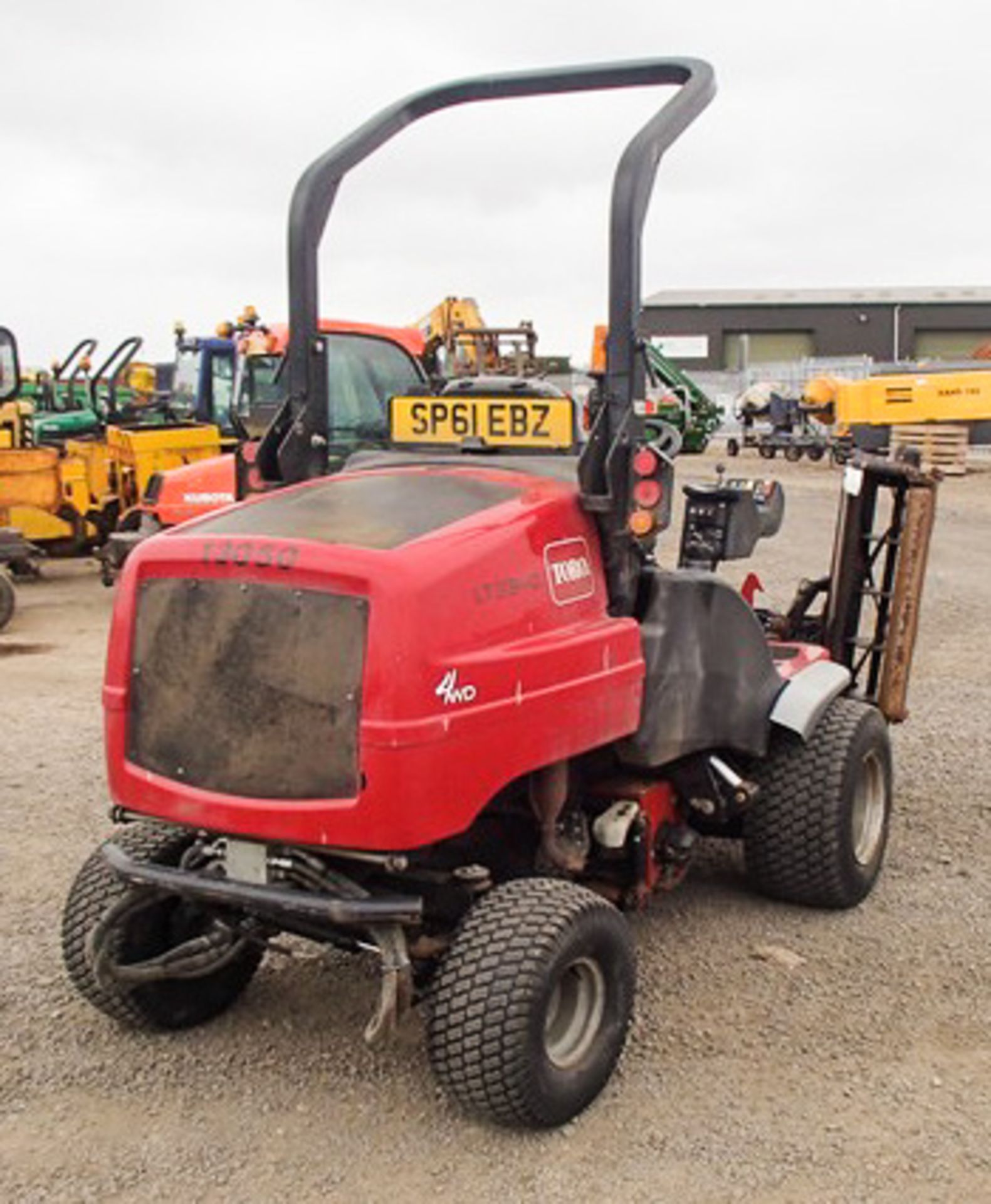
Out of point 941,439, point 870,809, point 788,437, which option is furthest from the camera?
point 788,437

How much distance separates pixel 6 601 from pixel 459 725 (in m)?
8.07

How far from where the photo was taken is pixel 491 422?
425cm

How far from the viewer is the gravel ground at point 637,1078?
3176 millimetres

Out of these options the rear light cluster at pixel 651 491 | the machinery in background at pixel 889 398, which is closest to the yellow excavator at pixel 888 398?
the machinery in background at pixel 889 398

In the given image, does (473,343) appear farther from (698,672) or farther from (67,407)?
(698,672)

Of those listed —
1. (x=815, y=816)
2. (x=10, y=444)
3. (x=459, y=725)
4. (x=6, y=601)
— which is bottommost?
(x=6, y=601)

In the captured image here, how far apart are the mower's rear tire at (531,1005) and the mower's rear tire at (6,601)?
7.89 metres

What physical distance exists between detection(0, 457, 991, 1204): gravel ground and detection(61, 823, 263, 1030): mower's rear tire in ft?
0.31

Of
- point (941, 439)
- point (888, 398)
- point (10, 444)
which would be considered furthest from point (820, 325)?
point (888, 398)

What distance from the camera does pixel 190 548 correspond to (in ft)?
11.5

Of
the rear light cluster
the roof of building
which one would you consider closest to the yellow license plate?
the rear light cluster

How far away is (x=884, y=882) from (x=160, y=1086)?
2637 mm

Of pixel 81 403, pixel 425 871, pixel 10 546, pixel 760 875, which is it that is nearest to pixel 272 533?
pixel 425 871

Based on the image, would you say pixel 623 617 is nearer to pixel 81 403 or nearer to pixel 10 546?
pixel 10 546
